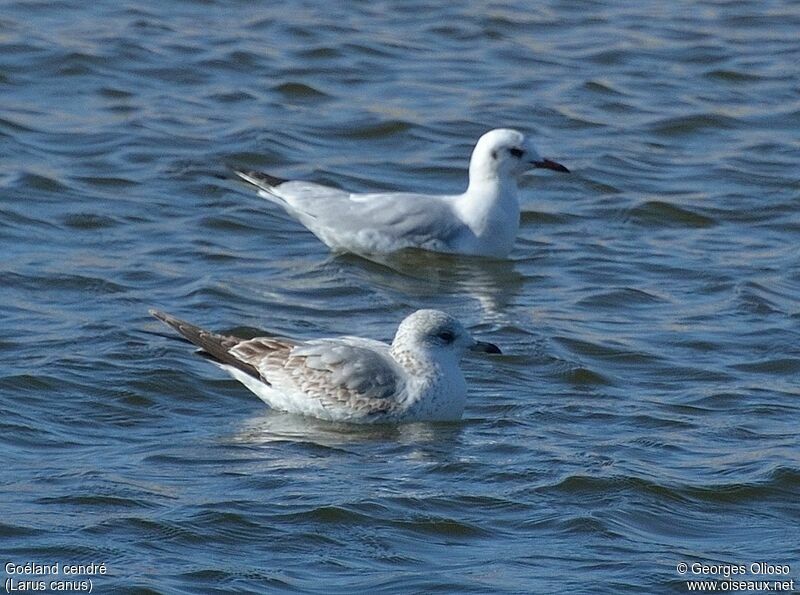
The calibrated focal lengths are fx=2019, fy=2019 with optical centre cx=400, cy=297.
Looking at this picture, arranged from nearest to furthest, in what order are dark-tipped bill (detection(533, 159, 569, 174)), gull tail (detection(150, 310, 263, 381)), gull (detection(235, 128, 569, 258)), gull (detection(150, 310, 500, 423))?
gull (detection(150, 310, 500, 423)), gull tail (detection(150, 310, 263, 381)), gull (detection(235, 128, 569, 258)), dark-tipped bill (detection(533, 159, 569, 174))

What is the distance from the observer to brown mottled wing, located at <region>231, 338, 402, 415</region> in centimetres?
904

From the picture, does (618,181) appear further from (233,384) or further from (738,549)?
(738,549)

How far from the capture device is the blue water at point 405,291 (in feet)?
24.8

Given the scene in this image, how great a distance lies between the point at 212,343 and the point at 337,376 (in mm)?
681

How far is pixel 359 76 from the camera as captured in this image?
15.9m

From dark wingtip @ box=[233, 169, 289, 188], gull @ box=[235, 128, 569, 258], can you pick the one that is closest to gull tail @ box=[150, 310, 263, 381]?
gull @ box=[235, 128, 569, 258]

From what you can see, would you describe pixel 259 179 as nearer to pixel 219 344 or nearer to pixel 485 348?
pixel 219 344

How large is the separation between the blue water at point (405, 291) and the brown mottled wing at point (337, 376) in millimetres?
164

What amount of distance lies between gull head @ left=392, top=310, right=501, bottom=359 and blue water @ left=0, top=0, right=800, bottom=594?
0.30 meters

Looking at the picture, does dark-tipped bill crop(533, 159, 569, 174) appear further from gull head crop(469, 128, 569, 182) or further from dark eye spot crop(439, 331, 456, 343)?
dark eye spot crop(439, 331, 456, 343)

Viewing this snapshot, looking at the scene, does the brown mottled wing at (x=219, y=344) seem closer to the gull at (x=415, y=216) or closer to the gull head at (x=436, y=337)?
the gull head at (x=436, y=337)

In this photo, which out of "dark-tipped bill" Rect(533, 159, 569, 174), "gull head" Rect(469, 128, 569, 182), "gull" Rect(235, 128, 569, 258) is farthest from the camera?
"gull head" Rect(469, 128, 569, 182)

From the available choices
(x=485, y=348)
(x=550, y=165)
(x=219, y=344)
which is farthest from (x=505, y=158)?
(x=219, y=344)

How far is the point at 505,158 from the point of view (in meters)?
12.5
